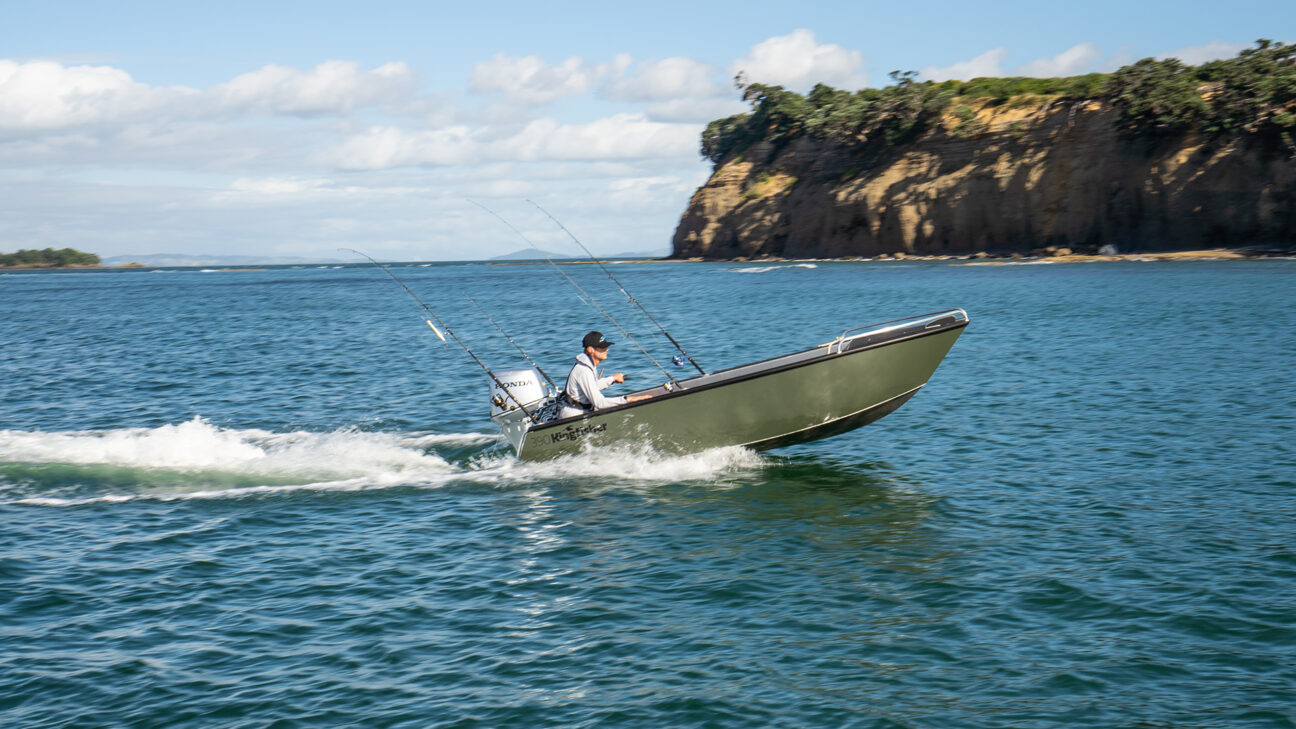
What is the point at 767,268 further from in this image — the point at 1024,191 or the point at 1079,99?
the point at 1079,99

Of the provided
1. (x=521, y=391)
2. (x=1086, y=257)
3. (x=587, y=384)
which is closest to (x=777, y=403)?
(x=587, y=384)

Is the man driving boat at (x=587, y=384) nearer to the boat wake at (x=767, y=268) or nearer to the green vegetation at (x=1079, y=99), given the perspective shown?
the green vegetation at (x=1079, y=99)

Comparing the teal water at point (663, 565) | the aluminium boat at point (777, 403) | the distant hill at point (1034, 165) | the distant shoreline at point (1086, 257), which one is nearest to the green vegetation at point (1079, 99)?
the distant hill at point (1034, 165)

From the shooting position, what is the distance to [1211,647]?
7.48 metres

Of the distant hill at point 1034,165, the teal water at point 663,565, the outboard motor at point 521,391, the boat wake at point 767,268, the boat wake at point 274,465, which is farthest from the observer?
the boat wake at point 767,268

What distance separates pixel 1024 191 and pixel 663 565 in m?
63.7

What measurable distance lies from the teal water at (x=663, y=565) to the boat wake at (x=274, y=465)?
0.19ft

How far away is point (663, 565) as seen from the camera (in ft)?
32.4

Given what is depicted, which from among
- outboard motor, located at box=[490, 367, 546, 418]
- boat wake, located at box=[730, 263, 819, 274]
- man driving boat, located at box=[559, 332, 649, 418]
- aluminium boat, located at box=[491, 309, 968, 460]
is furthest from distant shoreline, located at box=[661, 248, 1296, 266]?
man driving boat, located at box=[559, 332, 649, 418]

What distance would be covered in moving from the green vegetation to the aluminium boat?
168 feet

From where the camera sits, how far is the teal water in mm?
7074

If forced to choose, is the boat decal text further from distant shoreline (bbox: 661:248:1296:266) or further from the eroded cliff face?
the eroded cliff face

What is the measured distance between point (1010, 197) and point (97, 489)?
64503mm

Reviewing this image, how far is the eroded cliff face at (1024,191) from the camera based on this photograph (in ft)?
185
